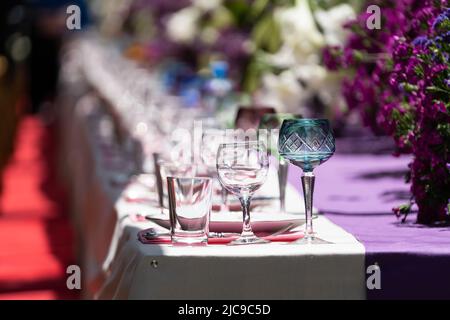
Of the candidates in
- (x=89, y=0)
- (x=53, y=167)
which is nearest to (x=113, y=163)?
(x=53, y=167)

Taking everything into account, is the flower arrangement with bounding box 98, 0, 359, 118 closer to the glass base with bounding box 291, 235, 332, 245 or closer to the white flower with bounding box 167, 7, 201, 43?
the white flower with bounding box 167, 7, 201, 43

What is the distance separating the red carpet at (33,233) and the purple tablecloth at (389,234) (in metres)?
1.57

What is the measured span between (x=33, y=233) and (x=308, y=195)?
4.74 metres

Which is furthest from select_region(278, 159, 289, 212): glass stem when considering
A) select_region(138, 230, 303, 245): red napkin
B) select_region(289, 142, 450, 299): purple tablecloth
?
select_region(138, 230, 303, 245): red napkin

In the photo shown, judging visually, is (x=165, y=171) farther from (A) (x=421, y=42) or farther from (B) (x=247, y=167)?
(A) (x=421, y=42)

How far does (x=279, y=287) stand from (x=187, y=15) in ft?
17.9

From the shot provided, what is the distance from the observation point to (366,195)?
11.3ft

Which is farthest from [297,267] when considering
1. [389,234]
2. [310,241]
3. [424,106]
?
[424,106]

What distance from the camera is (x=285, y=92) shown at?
16.1 feet

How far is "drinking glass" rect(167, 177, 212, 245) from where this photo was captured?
2395mm

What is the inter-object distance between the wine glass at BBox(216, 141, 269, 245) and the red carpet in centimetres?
243

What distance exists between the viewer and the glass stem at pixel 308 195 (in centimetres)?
245

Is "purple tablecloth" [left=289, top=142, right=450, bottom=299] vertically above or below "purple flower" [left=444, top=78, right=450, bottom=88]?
below

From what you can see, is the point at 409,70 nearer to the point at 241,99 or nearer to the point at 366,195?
the point at 366,195
